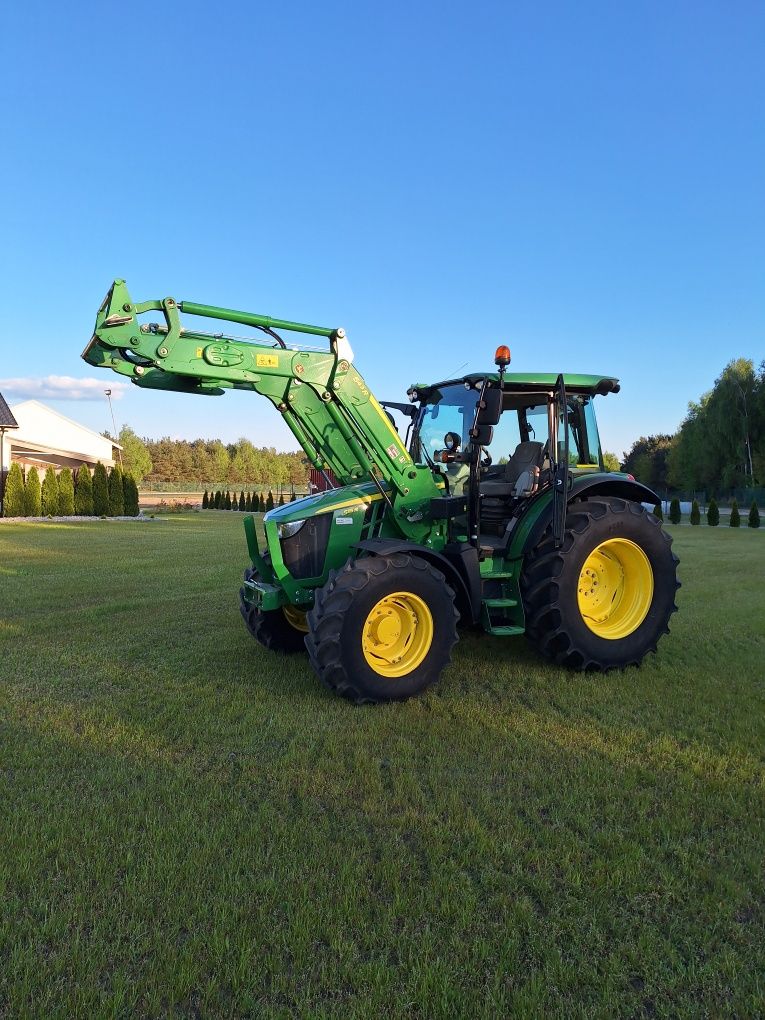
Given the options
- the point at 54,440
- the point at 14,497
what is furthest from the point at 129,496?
the point at 54,440

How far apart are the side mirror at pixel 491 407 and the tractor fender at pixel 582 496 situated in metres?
0.97

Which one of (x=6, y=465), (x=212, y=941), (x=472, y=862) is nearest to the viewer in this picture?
(x=212, y=941)

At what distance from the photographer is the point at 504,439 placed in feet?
20.1

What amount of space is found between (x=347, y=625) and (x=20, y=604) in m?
6.04

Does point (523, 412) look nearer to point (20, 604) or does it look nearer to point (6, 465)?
point (20, 604)

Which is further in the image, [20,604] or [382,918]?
[20,604]

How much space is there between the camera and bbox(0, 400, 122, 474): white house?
45250 millimetres

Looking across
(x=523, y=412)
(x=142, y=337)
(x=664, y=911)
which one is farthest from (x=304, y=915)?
(x=523, y=412)

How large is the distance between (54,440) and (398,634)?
53.9m

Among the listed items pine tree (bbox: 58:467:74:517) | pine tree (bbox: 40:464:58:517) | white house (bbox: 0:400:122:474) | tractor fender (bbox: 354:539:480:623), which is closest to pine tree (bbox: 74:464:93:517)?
pine tree (bbox: 58:467:74:517)

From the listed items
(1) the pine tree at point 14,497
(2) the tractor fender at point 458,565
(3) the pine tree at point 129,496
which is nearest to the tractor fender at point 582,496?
(2) the tractor fender at point 458,565

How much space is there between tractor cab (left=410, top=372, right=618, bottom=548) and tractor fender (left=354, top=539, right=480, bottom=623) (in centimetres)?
35

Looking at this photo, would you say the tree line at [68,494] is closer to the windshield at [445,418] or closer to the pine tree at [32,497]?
the pine tree at [32,497]

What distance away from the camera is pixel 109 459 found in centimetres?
5631
